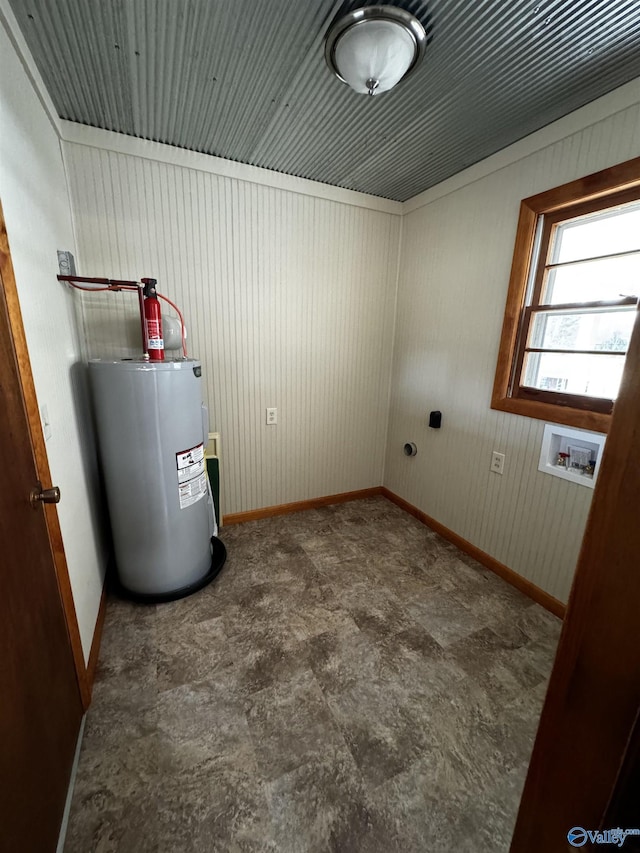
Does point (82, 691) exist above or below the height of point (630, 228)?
below

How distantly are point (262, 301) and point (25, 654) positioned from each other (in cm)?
220

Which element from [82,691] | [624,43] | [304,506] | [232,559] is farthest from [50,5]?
[304,506]

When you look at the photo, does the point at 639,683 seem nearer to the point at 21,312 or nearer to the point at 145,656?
the point at 21,312

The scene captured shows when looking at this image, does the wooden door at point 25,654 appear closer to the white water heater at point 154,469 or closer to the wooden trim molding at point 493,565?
the white water heater at point 154,469

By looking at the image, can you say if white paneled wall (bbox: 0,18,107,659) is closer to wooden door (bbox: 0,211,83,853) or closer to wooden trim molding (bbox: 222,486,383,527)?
wooden door (bbox: 0,211,83,853)

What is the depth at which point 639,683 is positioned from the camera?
1.39ft

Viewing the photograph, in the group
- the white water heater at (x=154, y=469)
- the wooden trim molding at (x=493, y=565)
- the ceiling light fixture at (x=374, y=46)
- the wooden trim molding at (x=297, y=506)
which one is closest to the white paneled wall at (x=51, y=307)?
the white water heater at (x=154, y=469)

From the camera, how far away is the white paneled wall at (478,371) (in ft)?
5.74

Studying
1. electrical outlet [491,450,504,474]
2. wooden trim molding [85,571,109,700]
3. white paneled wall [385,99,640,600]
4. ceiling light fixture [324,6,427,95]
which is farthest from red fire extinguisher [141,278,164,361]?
electrical outlet [491,450,504,474]

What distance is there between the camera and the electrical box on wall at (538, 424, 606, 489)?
65.4 inches

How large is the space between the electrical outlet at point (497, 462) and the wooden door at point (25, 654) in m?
2.27

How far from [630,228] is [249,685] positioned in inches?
105

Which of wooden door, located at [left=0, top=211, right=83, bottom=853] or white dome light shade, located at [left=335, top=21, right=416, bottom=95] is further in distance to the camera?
white dome light shade, located at [left=335, top=21, right=416, bottom=95]

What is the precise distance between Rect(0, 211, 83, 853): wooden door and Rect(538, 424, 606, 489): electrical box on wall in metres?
2.25
